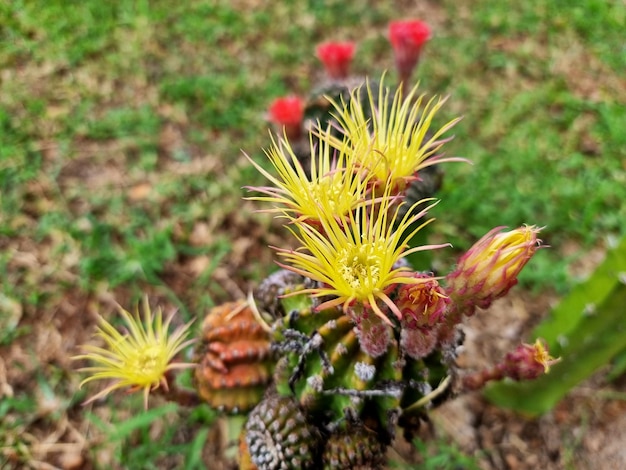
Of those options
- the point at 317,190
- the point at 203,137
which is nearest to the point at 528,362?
the point at 317,190

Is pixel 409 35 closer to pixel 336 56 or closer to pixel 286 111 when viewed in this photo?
pixel 336 56

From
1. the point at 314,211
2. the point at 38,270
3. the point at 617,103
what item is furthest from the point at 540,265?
the point at 38,270

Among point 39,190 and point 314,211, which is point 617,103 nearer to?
point 314,211

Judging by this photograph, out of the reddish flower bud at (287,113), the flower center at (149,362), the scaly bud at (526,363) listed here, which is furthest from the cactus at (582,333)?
the flower center at (149,362)

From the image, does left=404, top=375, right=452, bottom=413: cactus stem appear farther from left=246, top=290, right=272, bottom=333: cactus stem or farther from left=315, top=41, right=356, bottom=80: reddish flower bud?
left=315, top=41, right=356, bottom=80: reddish flower bud

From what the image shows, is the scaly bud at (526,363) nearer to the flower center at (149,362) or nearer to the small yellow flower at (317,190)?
the small yellow flower at (317,190)

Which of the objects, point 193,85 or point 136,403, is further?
point 193,85

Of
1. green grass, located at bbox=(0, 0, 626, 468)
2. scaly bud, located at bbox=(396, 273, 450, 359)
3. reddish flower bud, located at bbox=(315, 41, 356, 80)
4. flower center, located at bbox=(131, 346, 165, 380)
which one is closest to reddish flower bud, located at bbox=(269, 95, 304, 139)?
reddish flower bud, located at bbox=(315, 41, 356, 80)
